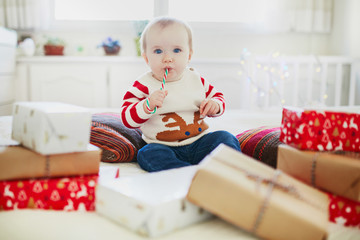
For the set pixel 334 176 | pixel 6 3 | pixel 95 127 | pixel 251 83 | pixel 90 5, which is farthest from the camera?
pixel 90 5

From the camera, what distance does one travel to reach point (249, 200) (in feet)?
2.30

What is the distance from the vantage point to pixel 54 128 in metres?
0.79

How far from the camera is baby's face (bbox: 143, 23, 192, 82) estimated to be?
1.21 meters

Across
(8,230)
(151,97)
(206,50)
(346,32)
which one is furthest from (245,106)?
(8,230)

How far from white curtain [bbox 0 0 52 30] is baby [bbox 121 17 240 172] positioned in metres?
2.01

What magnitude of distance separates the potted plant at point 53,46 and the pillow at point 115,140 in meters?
1.76

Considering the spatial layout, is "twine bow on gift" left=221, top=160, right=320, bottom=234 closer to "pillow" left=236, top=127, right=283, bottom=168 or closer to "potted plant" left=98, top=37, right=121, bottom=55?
"pillow" left=236, top=127, right=283, bottom=168

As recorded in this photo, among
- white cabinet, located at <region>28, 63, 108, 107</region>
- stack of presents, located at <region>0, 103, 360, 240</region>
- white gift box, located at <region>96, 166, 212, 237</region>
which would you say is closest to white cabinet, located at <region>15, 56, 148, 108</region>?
white cabinet, located at <region>28, 63, 108, 107</region>

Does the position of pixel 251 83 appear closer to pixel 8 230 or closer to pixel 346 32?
pixel 346 32

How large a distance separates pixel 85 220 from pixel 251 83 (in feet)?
6.93

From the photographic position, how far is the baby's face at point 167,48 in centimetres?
121

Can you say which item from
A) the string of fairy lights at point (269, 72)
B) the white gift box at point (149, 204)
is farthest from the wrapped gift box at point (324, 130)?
the string of fairy lights at point (269, 72)

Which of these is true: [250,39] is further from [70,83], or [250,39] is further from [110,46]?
[70,83]

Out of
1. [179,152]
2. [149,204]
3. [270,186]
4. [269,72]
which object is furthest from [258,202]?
[269,72]
